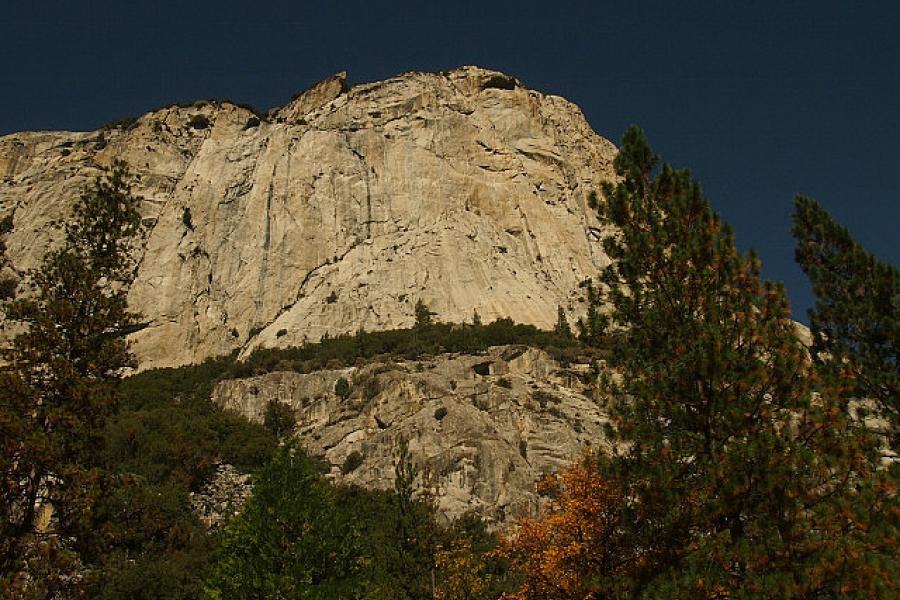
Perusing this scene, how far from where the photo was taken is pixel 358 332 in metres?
69.8

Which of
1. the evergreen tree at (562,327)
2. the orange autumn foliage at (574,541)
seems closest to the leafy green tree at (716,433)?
the orange autumn foliage at (574,541)

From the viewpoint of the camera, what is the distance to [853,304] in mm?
17641

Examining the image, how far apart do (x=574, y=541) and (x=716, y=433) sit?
467 centimetres

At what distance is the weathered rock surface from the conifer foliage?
91.9 feet

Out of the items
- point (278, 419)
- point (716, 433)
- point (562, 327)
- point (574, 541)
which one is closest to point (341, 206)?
point (562, 327)

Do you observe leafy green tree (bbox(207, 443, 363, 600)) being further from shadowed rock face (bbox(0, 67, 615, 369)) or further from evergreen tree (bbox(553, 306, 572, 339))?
shadowed rock face (bbox(0, 67, 615, 369))

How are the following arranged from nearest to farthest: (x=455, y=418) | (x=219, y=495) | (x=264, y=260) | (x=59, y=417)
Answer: (x=59, y=417) < (x=219, y=495) < (x=455, y=418) < (x=264, y=260)

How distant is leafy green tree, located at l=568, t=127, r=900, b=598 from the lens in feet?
32.2

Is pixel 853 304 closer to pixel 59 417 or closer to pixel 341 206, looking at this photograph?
pixel 59 417

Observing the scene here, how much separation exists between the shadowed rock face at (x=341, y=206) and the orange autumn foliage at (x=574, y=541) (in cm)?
5568

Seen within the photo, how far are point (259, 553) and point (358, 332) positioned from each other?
5170 cm

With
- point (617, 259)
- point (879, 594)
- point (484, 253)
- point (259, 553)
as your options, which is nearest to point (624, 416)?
point (617, 259)

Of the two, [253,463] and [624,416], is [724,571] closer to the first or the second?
[624,416]

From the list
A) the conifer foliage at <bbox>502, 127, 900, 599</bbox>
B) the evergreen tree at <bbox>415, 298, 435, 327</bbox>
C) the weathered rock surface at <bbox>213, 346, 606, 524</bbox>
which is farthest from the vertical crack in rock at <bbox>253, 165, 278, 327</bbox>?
the conifer foliage at <bbox>502, 127, 900, 599</bbox>
